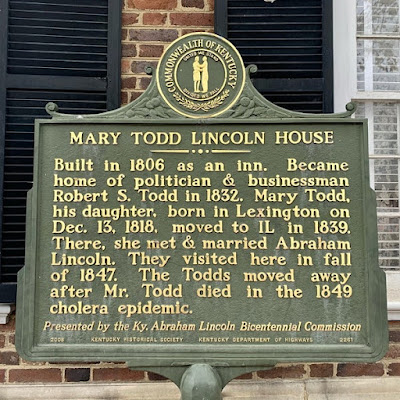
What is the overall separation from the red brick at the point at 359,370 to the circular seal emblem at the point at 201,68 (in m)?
1.89

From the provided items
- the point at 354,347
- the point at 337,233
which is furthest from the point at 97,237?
the point at 354,347

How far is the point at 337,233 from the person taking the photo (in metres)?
2.31

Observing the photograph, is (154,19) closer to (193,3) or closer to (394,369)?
(193,3)

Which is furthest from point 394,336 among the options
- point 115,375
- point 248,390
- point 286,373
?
point 115,375

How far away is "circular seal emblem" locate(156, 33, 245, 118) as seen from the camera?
7.79 feet

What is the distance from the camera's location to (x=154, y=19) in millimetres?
3299

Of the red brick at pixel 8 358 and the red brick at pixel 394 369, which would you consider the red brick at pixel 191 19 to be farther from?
the red brick at pixel 394 369

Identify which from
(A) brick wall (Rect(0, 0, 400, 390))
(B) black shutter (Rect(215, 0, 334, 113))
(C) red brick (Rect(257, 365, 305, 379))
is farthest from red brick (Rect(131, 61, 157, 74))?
(C) red brick (Rect(257, 365, 305, 379))

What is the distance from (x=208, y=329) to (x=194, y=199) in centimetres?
62

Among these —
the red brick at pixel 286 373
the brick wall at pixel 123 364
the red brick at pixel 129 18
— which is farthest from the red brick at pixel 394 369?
the red brick at pixel 129 18

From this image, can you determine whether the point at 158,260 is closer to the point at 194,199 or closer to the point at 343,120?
the point at 194,199

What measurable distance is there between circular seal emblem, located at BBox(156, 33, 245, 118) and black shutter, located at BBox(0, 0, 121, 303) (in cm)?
90

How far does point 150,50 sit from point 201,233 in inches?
61.2

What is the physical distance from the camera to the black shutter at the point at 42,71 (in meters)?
3.08
